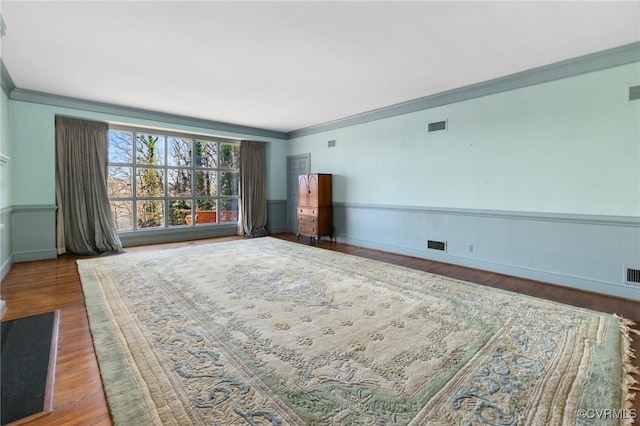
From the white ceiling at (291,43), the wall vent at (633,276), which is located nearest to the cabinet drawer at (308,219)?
the white ceiling at (291,43)

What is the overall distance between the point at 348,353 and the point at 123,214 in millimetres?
5944

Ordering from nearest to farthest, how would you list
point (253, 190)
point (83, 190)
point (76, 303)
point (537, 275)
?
point (76, 303) < point (537, 275) < point (83, 190) < point (253, 190)

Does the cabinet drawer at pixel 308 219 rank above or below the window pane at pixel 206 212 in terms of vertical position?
below

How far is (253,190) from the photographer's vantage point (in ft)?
25.7

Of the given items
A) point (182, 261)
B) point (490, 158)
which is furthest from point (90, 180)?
point (490, 158)

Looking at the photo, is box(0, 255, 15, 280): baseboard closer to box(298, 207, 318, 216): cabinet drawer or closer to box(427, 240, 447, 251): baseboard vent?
box(298, 207, 318, 216): cabinet drawer

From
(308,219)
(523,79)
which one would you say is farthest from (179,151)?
(523,79)

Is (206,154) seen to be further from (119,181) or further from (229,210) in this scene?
(119,181)

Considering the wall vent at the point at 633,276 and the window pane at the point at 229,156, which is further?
the window pane at the point at 229,156

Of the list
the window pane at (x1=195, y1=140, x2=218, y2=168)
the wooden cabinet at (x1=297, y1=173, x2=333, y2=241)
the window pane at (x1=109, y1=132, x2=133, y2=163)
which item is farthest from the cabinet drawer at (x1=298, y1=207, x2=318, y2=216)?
the window pane at (x1=109, y1=132, x2=133, y2=163)

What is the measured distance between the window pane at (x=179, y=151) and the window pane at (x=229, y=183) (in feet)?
2.93

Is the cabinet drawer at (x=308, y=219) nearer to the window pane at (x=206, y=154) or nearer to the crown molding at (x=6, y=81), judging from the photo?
the window pane at (x=206, y=154)

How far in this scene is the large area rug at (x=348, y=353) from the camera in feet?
5.27

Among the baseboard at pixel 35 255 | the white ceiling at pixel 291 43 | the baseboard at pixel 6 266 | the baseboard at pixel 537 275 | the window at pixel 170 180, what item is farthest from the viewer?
the window at pixel 170 180
